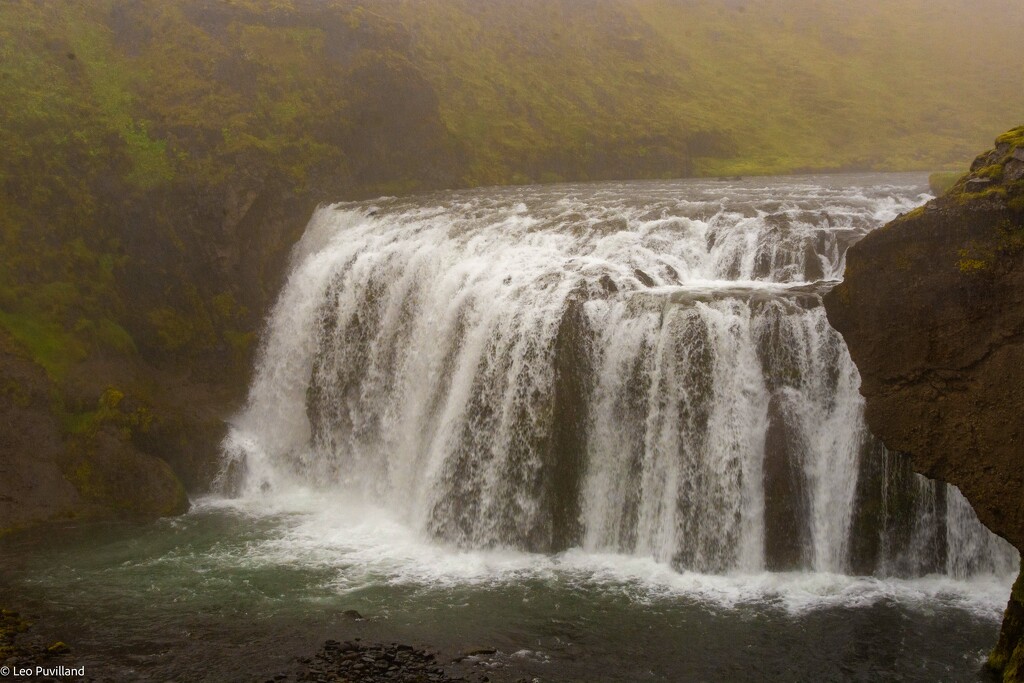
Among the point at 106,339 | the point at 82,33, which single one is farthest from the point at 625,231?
the point at 82,33

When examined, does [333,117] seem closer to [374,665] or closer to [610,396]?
[610,396]

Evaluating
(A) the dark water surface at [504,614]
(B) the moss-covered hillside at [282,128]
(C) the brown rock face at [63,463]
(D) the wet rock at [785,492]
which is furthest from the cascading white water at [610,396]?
(B) the moss-covered hillside at [282,128]

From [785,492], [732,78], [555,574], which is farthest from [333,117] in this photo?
[732,78]

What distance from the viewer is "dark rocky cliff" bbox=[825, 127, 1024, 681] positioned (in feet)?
48.1

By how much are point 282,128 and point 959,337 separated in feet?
88.6

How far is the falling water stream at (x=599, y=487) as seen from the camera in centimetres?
1702

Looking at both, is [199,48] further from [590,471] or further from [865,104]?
[865,104]

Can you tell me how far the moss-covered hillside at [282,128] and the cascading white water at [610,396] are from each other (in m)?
3.98

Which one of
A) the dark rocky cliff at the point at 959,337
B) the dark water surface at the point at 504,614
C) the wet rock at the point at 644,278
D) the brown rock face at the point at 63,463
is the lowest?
the dark water surface at the point at 504,614

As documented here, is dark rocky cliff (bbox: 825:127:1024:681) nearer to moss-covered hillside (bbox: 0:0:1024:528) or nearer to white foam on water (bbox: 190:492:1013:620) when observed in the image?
white foam on water (bbox: 190:492:1013:620)

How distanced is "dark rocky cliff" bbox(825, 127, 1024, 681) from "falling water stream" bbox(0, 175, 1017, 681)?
2.68 meters

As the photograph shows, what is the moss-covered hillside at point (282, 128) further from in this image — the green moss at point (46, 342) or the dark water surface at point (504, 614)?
the dark water surface at point (504, 614)

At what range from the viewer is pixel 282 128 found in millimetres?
35438

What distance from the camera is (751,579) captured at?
1883 cm
